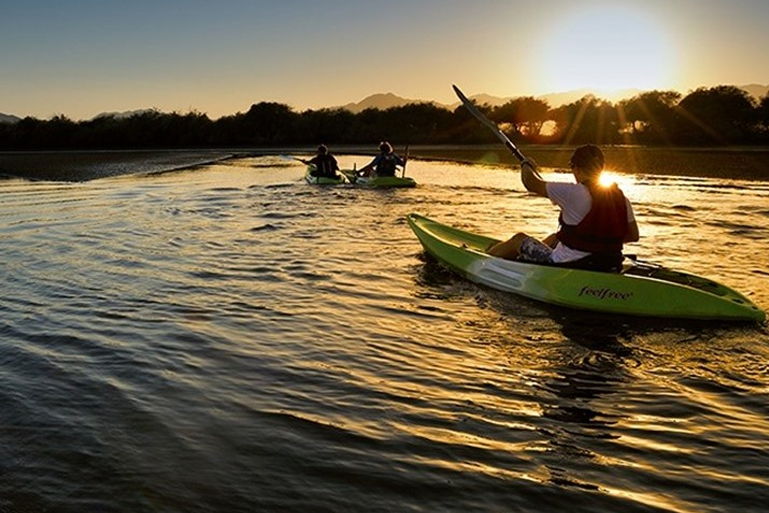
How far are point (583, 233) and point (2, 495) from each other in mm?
5964

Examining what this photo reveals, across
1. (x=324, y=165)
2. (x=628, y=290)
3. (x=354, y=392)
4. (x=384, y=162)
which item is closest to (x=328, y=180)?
(x=324, y=165)

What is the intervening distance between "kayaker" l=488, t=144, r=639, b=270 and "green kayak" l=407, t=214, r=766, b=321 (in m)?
0.19

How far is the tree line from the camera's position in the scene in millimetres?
60062

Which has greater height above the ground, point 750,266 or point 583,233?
point 583,233

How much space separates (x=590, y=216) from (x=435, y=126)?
7518 cm

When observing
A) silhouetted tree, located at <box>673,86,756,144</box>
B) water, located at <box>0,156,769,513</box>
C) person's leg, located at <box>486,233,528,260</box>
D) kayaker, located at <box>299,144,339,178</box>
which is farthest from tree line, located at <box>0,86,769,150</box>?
water, located at <box>0,156,769,513</box>

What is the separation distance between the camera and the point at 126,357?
610 centimetres

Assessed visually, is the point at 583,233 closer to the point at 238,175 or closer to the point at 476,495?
the point at 476,495

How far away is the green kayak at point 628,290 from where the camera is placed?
6.91 meters

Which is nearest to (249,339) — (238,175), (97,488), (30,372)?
(30,372)

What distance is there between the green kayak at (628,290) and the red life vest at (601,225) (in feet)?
1.03

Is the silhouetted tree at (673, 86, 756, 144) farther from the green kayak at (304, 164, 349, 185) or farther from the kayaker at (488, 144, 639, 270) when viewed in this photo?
the kayaker at (488, 144, 639, 270)

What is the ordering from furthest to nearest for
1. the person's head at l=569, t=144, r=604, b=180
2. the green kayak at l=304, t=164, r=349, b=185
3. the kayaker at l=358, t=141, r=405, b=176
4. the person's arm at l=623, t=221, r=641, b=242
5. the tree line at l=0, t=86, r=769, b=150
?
the tree line at l=0, t=86, r=769, b=150 < the green kayak at l=304, t=164, r=349, b=185 < the kayaker at l=358, t=141, r=405, b=176 < the person's arm at l=623, t=221, r=641, b=242 < the person's head at l=569, t=144, r=604, b=180

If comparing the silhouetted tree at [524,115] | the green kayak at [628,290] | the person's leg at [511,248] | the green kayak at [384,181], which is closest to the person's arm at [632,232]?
the green kayak at [628,290]
